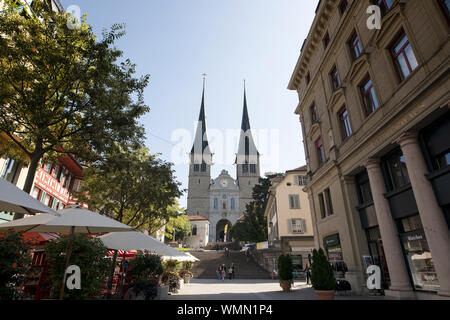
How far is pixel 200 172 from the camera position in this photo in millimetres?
88188

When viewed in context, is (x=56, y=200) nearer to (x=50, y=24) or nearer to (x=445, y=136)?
(x=50, y=24)

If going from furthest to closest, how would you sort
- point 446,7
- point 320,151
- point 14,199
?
point 320,151 → point 446,7 → point 14,199

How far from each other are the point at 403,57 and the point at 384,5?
3179 millimetres

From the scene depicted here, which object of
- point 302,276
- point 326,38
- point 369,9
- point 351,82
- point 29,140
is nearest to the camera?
point 29,140

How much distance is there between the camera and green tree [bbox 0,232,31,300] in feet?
15.7

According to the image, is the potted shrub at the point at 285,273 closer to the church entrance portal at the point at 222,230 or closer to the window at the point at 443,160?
the window at the point at 443,160

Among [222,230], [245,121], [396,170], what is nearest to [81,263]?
[396,170]

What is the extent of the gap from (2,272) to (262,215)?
150 ft

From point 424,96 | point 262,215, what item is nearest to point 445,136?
point 424,96

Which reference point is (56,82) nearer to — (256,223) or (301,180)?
(301,180)

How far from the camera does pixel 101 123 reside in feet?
33.0

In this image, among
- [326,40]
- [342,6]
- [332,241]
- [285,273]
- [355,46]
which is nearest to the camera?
[355,46]

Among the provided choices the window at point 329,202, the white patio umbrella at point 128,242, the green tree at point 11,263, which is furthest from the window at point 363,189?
the green tree at point 11,263

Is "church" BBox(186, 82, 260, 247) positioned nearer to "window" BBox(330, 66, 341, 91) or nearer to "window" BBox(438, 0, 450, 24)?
"window" BBox(330, 66, 341, 91)
